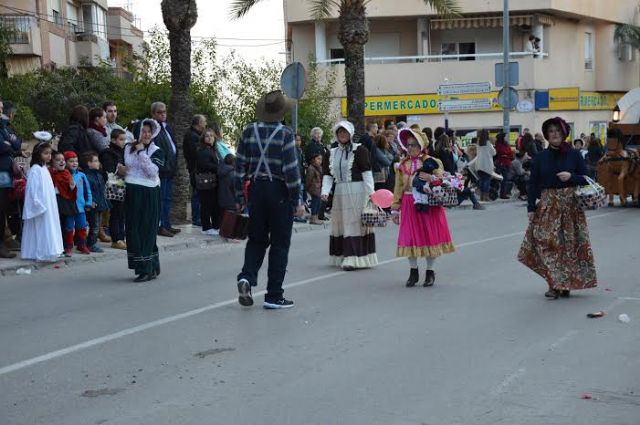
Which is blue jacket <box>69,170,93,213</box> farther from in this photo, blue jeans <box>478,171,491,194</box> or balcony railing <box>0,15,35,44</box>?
balcony railing <box>0,15,35,44</box>

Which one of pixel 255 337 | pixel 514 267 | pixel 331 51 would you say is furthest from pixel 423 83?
pixel 255 337

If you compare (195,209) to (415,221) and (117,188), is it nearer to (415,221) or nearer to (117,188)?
(117,188)

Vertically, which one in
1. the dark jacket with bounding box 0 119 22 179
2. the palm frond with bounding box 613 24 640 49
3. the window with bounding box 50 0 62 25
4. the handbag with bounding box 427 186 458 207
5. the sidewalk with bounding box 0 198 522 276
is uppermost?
the window with bounding box 50 0 62 25

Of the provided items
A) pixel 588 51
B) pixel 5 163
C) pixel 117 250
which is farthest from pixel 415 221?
pixel 588 51

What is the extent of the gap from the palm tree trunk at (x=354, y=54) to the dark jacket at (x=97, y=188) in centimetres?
1109

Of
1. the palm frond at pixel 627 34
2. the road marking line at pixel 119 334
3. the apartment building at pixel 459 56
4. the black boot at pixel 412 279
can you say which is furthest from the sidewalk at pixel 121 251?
the palm frond at pixel 627 34

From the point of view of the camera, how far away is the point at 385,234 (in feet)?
61.5

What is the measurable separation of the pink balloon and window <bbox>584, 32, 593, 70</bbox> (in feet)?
130

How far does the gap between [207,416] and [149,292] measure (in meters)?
5.48

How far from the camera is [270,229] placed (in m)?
10.3

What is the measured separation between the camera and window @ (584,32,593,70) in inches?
1986

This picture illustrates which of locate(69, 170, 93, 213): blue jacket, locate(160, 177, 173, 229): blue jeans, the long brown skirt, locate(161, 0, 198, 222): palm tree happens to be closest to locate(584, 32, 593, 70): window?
locate(161, 0, 198, 222): palm tree

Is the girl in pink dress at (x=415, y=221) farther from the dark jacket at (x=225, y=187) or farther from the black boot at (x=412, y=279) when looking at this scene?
the dark jacket at (x=225, y=187)

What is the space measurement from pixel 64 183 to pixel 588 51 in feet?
132
